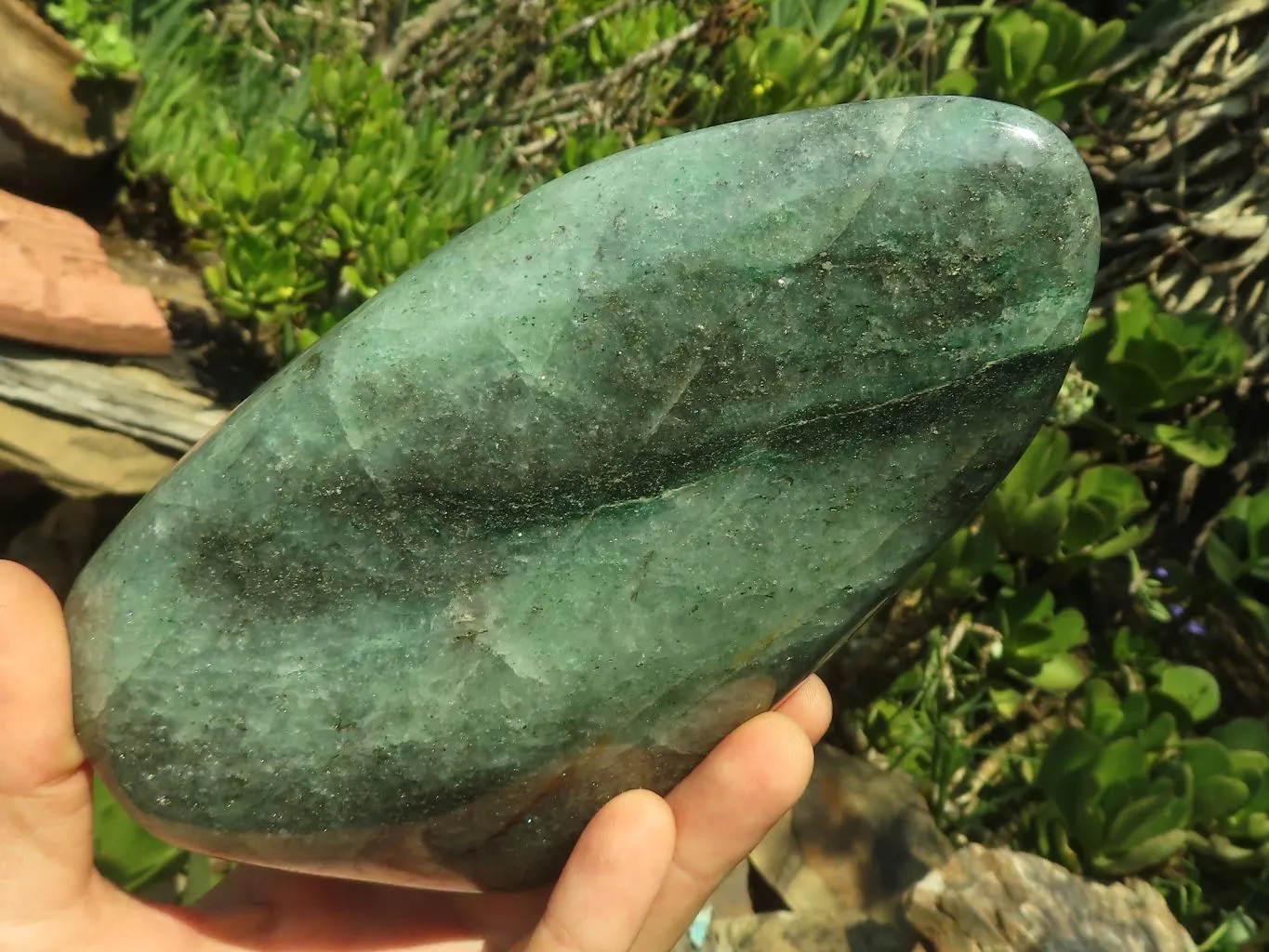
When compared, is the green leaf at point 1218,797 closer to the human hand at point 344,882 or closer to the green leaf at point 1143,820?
the green leaf at point 1143,820

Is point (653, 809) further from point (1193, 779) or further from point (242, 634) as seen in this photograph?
point (1193, 779)

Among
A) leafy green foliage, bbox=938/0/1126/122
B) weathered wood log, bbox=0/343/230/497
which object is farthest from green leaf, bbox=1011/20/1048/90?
weathered wood log, bbox=0/343/230/497

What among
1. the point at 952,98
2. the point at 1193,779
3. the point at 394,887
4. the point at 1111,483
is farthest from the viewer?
the point at 1111,483

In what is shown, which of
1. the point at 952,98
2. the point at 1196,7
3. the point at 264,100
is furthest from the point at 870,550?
the point at 1196,7

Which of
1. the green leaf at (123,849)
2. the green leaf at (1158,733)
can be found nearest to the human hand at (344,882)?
the green leaf at (123,849)

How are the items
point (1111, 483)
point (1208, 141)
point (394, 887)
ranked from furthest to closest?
1. point (1208, 141)
2. point (1111, 483)
3. point (394, 887)

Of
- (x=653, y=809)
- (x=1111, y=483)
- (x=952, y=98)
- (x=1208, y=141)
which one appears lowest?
(x=1111, y=483)

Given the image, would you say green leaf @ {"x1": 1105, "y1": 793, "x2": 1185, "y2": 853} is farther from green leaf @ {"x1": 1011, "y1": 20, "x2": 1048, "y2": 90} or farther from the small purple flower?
green leaf @ {"x1": 1011, "y1": 20, "x2": 1048, "y2": 90}
